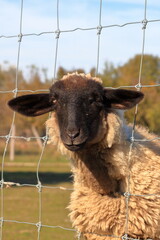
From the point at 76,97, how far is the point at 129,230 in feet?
3.99

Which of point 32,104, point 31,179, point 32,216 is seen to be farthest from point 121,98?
point 31,179

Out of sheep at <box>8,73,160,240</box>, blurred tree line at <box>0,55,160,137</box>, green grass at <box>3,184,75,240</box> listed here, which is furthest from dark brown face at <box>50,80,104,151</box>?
green grass at <box>3,184,75,240</box>

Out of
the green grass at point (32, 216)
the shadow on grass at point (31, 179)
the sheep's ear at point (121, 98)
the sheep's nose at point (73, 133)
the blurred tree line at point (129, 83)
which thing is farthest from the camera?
the shadow on grass at point (31, 179)

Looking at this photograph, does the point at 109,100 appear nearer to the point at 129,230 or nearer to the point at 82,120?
the point at 82,120

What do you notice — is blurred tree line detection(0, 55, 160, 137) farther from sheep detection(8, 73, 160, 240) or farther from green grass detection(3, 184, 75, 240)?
sheep detection(8, 73, 160, 240)

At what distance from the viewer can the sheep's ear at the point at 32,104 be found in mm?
4402

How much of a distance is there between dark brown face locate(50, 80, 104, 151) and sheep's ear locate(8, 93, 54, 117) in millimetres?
136

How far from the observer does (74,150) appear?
158 inches

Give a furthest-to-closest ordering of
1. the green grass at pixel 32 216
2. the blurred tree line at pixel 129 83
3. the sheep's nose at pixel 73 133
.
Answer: the blurred tree line at pixel 129 83 < the green grass at pixel 32 216 < the sheep's nose at pixel 73 133

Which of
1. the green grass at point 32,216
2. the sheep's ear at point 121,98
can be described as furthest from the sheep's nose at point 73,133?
the green grass at point 32,216

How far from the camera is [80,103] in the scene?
4.09m

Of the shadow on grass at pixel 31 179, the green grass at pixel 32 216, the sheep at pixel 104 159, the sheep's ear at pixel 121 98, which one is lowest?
the shadow on grass at pixel 31 179

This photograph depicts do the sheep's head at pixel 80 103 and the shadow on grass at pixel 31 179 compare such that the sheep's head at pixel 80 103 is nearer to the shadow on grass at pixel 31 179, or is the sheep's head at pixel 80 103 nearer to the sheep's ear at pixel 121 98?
the sheep's ear at pixel 121 98

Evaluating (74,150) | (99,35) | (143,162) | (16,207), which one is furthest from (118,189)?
(16,207)
